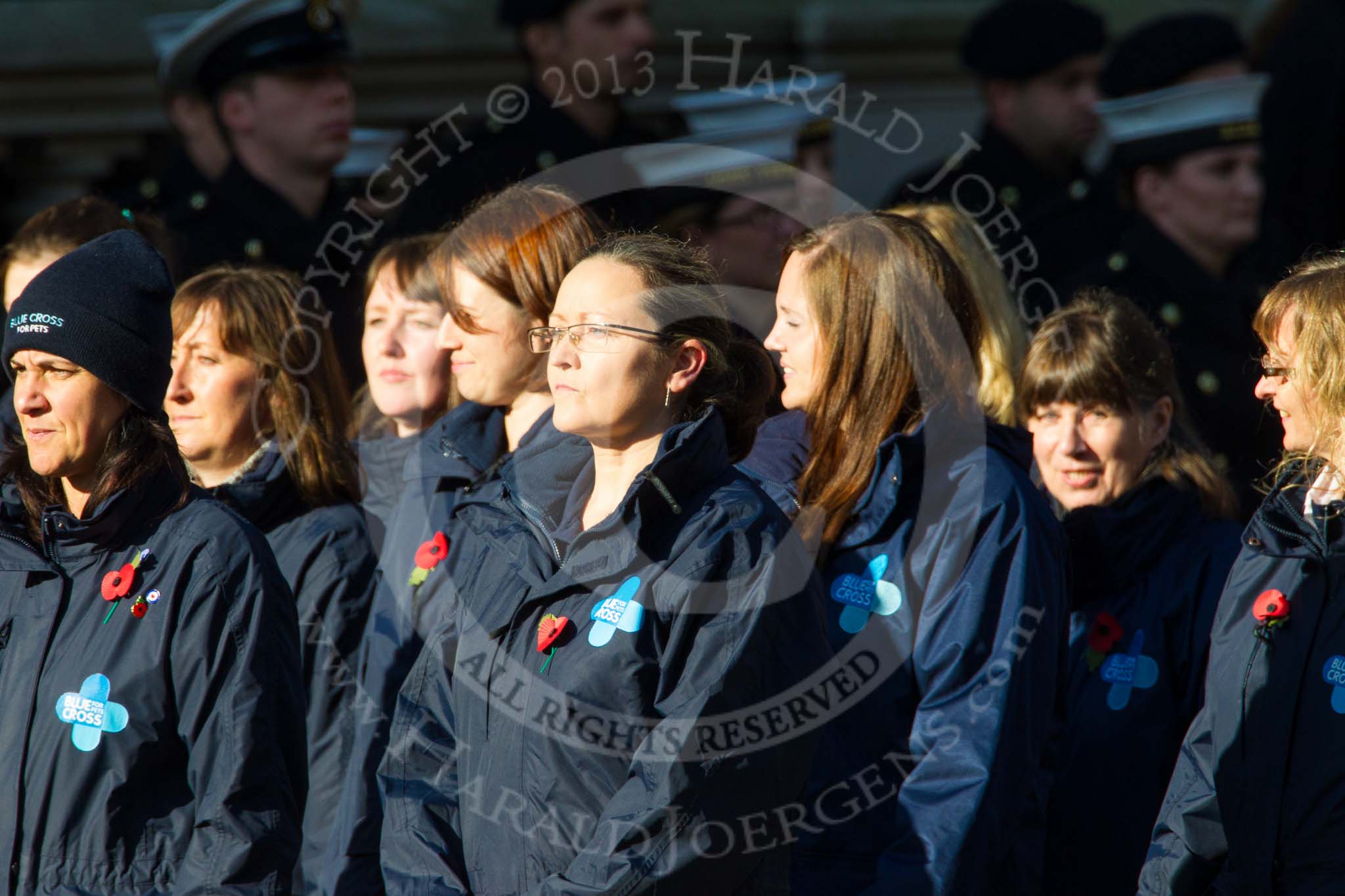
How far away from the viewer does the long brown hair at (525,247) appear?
11.1ft

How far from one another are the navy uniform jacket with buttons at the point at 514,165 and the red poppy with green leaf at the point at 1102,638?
2159mm

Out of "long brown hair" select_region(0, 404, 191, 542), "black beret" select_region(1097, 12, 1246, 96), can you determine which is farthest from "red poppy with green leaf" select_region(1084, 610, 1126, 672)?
"black beret" select_region(1097, 12, 1246, 96)

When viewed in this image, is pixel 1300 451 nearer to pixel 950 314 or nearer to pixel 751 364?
pixel 950 314

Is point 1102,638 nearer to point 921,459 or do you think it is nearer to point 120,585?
point 921,459

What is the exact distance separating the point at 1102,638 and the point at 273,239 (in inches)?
119

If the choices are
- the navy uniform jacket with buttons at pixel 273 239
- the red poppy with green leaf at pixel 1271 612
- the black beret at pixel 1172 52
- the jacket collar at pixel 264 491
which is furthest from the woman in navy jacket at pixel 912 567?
the black beret at pixel 1172 52

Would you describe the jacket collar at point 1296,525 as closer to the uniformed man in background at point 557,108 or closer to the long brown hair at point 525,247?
the long brown hair at point 525,247

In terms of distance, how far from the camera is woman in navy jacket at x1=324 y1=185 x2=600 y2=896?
3371 mm

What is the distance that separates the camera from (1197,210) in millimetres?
5062

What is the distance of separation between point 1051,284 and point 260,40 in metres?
2.77

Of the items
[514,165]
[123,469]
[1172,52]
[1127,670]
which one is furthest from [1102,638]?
[514,165]

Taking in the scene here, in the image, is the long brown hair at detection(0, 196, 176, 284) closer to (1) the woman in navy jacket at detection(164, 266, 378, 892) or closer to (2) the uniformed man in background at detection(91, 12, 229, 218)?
(1) the woman in navy jacket at detection(164, 266, 378, 892)

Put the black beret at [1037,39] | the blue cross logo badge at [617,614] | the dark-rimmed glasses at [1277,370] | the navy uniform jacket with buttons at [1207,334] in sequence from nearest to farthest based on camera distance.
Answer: the blue cross logo badge at [617,614] < the dark-rimmed glasses at [1277,370] < the navy uniform jacket with buttons at [1207,334] < the black beret at [1037,39]

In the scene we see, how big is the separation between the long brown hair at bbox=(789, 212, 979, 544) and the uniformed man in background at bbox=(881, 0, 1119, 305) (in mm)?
2587
